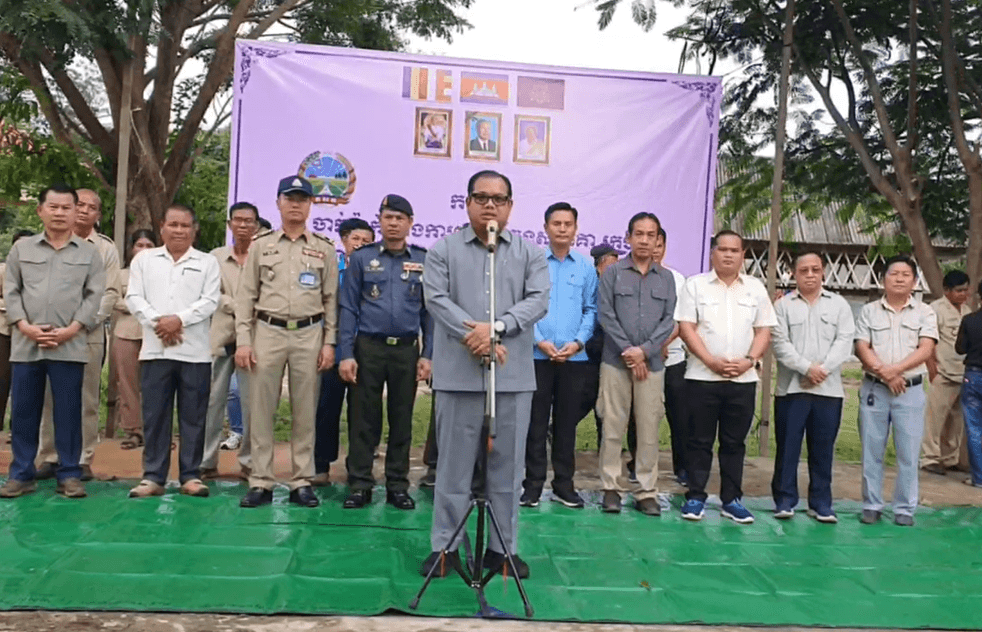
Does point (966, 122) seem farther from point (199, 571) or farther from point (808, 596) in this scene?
point (199, 571)

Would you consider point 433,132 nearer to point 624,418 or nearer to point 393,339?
point 393,339

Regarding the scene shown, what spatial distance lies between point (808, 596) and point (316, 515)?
7.63 ft

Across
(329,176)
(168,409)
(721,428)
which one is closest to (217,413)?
(168,409)

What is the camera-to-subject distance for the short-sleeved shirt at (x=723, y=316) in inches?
193

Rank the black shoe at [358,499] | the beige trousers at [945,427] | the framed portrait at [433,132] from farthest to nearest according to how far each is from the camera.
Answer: the beige trousers at [945,427]
the framed portrait at [433,132]
the black shoe at [358,499]

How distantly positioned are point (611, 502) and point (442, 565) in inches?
61.9

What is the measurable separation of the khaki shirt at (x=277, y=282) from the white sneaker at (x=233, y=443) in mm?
1643

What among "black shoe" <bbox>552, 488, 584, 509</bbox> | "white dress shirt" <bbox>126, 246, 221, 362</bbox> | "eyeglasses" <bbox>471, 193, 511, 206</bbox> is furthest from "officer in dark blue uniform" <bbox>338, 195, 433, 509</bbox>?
"eyeglasses" <bbox>471, 193, 511, 206</bbox>

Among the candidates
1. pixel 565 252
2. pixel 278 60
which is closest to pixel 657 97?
pixel 565 252

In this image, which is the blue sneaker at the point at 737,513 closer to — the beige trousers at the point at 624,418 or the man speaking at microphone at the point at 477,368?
the beige trousers at the point at 624,418

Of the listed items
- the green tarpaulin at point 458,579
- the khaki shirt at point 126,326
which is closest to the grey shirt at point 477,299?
the green tarpaulin at point 458,579

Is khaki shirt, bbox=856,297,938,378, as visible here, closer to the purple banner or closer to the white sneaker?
the purple banner

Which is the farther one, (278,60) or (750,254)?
(750,254)

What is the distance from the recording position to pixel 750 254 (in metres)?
19.7
